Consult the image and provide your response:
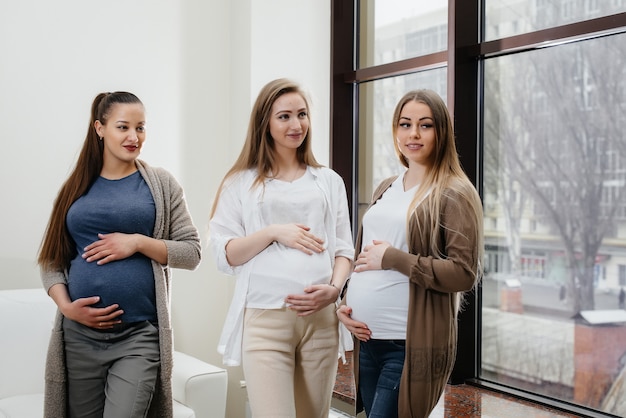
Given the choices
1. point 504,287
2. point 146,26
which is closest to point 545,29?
point 504,287

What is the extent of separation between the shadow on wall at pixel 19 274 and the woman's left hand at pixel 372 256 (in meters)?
1.69

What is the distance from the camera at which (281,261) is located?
1.88 metres

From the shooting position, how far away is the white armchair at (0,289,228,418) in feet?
8.08

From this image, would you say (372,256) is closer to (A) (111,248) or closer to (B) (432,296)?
(B) (432,296)

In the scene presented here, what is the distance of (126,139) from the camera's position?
1897mm

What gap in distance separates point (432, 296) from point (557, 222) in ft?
3.52

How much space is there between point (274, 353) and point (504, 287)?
135cm

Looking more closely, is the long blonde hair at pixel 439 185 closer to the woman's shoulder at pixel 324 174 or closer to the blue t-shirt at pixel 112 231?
the woman's shoulder at pixel 324 174

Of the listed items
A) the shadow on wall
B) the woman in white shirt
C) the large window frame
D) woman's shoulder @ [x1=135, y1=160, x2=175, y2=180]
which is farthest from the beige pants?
the shadow on wall

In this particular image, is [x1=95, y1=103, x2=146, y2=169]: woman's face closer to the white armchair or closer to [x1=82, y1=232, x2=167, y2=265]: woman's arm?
[x1=82, y1=232, x2=167, y2=265]: woman's arm

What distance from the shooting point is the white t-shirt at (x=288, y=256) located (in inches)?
73.2

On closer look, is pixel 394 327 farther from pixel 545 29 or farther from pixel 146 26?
pixel 146 26

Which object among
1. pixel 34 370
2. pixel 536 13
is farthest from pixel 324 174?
pixel 34 370

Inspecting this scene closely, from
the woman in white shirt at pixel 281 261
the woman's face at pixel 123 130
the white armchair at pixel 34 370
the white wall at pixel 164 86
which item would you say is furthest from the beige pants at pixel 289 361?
the white wall at pixel 164 86
